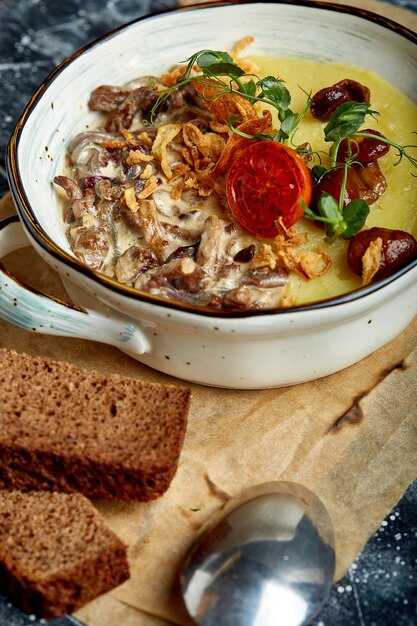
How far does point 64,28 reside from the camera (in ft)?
16.0

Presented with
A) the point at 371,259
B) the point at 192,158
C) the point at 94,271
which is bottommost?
the point at 94,271

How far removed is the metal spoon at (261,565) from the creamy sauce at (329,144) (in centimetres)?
73

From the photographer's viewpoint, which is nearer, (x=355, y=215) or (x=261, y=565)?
(x=261, y=565)

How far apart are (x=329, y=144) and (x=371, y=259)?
764 millimetres

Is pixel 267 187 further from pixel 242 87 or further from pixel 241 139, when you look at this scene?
pixel 242 87

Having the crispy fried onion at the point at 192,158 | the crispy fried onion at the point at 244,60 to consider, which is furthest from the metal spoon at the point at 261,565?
the crispy fried onion at the point at 244,60

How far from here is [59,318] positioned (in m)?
2.93

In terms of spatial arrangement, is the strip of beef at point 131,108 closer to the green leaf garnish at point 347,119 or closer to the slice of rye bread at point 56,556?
the green leaf garnish at point 347,119

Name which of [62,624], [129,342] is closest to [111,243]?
[129,342]

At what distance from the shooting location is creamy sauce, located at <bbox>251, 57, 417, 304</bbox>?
9.61 ft

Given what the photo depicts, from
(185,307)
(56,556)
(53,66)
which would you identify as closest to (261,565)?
(56,556)

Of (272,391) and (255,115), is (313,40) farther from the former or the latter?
(272,391)

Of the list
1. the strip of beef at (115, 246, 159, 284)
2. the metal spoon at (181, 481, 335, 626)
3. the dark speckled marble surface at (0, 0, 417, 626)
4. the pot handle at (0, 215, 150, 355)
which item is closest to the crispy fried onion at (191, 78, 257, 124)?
the strip of beef at (115, 246, 159, 284)

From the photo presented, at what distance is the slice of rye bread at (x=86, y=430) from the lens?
2.67 meters
